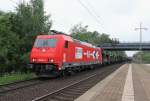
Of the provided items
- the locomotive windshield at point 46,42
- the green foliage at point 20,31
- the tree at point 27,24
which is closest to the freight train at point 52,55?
the locomotive windshield at point 46,42

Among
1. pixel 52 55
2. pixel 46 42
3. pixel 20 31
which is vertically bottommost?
pixel 52 55

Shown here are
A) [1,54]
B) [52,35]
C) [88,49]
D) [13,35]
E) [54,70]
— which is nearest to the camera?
[54,70]

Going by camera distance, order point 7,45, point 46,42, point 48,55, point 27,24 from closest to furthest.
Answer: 1. point 48,55
2. point 46,42
3. point 7,45
4. point 27,24

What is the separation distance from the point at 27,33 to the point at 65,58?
35.6ft

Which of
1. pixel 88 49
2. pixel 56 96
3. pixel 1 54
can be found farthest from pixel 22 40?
pixel 56 96

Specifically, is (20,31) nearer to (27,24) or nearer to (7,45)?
(27,24)

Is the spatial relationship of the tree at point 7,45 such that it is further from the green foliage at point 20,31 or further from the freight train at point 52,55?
the freight train at point 52,55

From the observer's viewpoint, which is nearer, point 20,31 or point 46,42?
point 46,42

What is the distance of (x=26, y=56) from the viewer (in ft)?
101

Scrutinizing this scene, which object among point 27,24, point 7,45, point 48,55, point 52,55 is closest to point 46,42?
point 48,55

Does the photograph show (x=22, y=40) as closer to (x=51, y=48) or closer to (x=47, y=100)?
(x=51, y=48)

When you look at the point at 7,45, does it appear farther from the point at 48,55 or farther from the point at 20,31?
the point at 48,55

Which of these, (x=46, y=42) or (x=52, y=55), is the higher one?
(x=46, y=42)

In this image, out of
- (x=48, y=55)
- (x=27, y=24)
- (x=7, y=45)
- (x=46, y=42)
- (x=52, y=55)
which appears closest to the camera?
(x=52, y=55)
